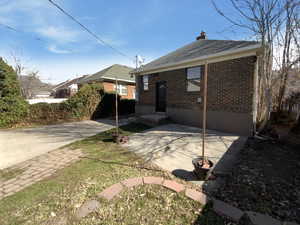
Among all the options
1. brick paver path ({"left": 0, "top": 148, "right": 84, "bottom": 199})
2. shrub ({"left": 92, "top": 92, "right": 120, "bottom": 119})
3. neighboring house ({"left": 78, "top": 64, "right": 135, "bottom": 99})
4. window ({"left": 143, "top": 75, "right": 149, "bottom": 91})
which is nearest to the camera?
brick paver path ({"left": 0, "top": 148, "right": 84, "bottom": 199})

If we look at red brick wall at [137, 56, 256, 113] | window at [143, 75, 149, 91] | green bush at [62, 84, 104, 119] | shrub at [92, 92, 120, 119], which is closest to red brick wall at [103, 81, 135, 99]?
shrub at [92, 92, 120, 119]

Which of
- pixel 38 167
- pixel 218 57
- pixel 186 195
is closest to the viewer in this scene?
pixel 186 195

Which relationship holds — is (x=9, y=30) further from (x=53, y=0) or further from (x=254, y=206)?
(x=254, y=206)

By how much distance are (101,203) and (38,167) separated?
2.14m

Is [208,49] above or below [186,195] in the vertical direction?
above

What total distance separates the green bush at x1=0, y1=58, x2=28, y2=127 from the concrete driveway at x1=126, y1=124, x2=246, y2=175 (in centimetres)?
693

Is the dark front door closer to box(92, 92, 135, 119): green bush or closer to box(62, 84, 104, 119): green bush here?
box(92, 92, 135, 119): green bush

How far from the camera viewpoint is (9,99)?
6.98 m

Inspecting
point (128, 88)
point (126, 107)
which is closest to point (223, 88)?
point (126, 107)

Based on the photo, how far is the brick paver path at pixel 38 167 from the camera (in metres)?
2.42

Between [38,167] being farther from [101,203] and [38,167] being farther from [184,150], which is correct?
[184,150]

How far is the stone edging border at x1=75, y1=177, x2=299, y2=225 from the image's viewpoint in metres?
1.64

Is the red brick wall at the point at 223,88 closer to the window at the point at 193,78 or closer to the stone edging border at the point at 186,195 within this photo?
the window at the point at 193,78

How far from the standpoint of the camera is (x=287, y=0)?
17.8 ft
